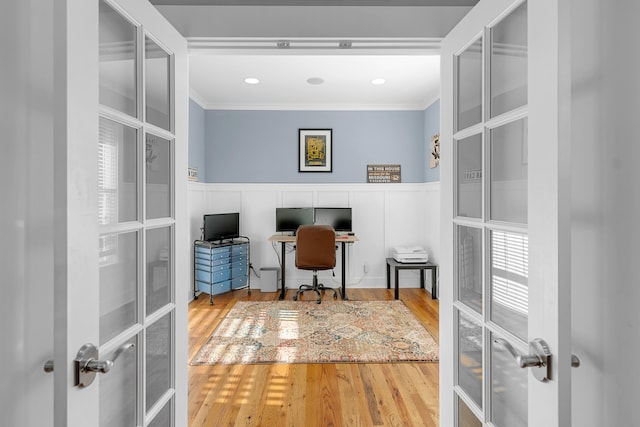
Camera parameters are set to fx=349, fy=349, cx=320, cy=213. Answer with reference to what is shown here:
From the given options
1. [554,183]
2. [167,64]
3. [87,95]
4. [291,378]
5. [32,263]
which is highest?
[167,64]

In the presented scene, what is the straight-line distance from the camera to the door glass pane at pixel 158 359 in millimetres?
1190

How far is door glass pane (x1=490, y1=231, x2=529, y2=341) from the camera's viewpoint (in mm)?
952

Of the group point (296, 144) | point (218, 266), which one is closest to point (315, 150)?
point (296, 144)

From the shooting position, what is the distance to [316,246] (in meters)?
4.11

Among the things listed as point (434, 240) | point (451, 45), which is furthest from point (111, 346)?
point (434, 240)

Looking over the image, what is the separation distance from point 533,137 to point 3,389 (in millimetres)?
1391

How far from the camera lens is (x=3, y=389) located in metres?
0.81

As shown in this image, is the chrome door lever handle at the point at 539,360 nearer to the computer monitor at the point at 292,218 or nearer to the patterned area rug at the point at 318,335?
the patterned area rug at the point at 318,335

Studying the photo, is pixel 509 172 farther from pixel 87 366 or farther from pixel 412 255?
pixel 412 255

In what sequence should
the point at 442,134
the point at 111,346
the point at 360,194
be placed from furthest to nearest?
the point at 360,194 < the point at 442,134 < the point at 111,346

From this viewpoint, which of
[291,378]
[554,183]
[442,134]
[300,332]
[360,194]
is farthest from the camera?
[360,194]

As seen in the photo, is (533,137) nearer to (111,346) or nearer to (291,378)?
(111,346)

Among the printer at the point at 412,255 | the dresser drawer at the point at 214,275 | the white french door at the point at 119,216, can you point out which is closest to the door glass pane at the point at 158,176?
the white french door at the point at 119,216

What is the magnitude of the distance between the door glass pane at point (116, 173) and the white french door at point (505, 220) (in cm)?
112
